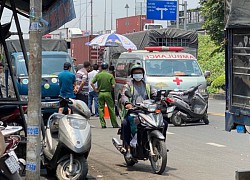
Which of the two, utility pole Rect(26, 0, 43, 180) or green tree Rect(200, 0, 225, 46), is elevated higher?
green tree Rect(200, 0, 225, 46)

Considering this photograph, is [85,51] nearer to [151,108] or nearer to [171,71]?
[171,71]

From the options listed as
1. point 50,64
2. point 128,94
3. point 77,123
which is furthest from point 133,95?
point 50,64

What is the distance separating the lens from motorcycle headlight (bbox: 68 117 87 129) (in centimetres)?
848

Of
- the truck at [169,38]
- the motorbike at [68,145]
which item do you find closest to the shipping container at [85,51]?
the truck at [169,38]

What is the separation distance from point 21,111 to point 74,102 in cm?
141

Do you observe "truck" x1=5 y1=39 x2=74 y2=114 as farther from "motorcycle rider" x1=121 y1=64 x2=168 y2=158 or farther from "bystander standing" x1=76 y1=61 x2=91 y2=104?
"motorcycle rider" x1=121 y1=64 x2=168 y2=158

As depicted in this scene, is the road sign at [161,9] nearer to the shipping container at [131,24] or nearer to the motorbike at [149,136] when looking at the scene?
the shipping container at [131,24]

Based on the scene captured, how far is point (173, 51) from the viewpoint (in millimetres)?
19094

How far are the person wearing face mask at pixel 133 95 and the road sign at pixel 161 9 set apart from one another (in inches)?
897

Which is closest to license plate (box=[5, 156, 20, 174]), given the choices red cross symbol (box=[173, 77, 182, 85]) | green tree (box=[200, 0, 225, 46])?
red cross symbol (box=[173, 77, 182, 85])

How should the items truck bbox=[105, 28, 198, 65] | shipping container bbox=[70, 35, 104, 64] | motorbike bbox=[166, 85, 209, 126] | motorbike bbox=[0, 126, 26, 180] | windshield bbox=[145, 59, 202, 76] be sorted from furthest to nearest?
shipping container bbox=[70, 35, 104, 64], truck bbox=[105, 28, 198, 65], windshield bbox=[145, 59, 202, 76], motorbike bbox=[166, 85, 209, 126], motorbike bbox=[0, 126, 26, 180]

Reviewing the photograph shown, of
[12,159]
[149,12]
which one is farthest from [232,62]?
[149,12]

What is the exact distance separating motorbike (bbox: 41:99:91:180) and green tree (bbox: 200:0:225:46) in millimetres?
22343

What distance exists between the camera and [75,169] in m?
8.45
